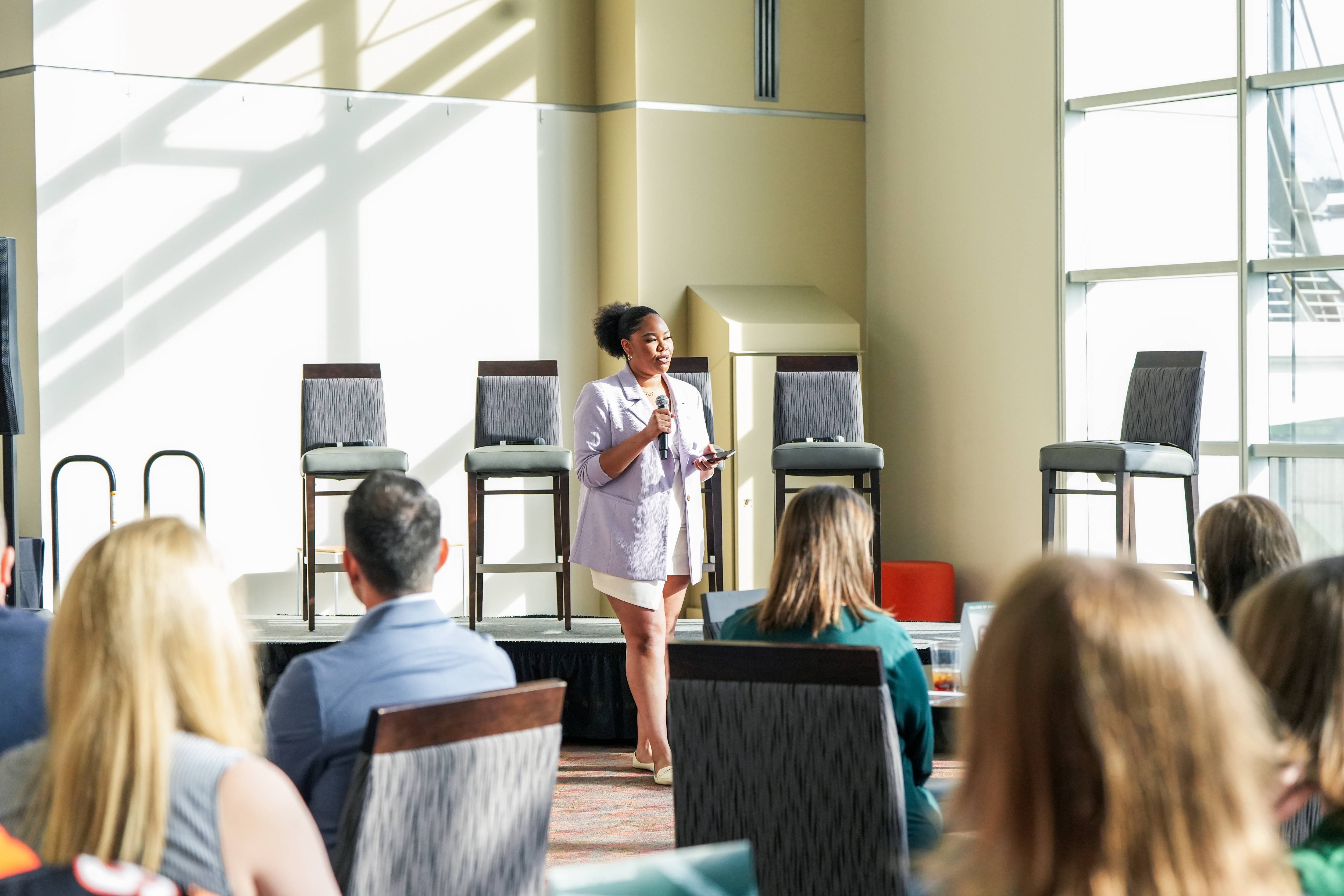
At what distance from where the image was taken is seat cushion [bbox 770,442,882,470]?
18.0 feet

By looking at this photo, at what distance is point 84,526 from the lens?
6.12 m

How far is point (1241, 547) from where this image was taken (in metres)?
2.52

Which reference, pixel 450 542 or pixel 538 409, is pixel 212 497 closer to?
pixel 450 542

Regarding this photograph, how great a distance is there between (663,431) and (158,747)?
8.57 feet

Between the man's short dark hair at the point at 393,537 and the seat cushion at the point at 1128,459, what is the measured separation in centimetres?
354

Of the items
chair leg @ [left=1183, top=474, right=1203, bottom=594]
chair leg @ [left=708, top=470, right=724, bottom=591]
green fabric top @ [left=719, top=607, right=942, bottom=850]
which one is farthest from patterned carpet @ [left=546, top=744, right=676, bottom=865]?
chair leg @ [left=1183, top=474, right=1203, bottom=594]

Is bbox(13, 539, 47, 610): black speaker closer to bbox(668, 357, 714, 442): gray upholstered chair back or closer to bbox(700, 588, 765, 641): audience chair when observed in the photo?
bbox(668, 357, 714, 442): gray upholstered chair back

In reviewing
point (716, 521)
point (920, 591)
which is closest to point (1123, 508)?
point (716, 521)

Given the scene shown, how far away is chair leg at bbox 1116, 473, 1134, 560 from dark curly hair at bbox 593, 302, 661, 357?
192 centimetres

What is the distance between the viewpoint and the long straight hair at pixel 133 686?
138 centimetres

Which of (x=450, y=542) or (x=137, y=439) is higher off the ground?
(x=137, y=439)

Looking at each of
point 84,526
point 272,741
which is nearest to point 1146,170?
point 84,526

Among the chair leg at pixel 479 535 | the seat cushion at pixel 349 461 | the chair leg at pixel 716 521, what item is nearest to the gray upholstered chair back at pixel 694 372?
the chair leg at pixel 716 521

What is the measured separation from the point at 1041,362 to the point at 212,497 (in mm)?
3809
